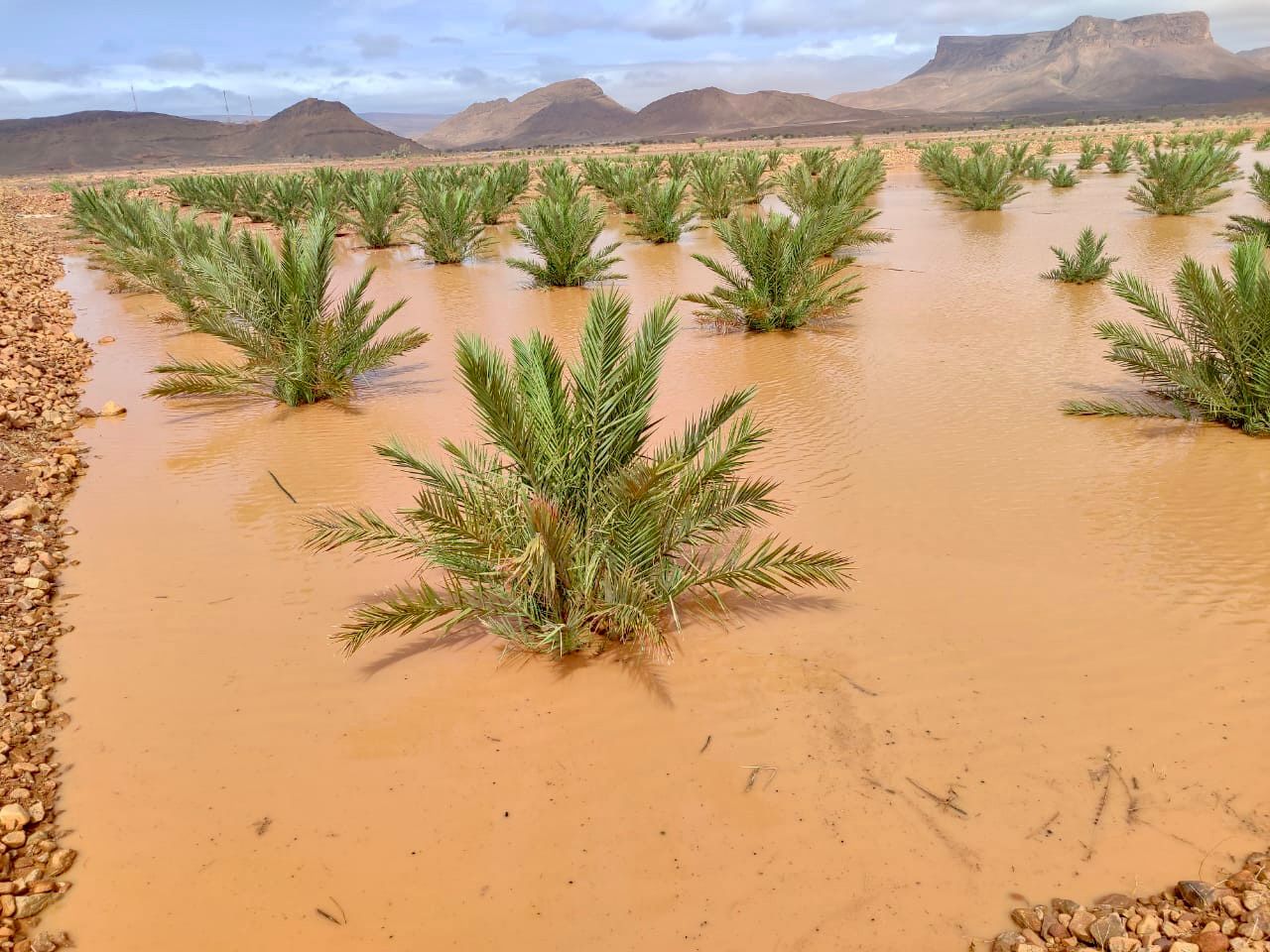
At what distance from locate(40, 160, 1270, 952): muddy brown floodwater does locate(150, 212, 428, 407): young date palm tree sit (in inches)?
58.4

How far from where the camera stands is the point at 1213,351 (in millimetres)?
6367

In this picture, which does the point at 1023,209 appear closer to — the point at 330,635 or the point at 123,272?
the point at 123,272

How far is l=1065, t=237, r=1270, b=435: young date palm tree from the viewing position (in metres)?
5.67

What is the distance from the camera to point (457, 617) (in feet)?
11.7

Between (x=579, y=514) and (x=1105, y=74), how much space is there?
198m

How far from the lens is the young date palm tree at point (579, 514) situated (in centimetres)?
351

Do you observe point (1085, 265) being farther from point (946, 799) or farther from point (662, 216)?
point (946, 799)

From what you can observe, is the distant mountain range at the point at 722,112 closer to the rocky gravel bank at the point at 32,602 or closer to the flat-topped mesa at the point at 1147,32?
the flat-topped mesa at the point at 1147,32

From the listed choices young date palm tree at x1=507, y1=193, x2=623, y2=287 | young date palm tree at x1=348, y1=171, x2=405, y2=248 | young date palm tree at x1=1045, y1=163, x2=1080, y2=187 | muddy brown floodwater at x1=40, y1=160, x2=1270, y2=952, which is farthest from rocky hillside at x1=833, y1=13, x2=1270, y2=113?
muddy brown floodwater at x1=40, y1=160, x2=1270, y2=952

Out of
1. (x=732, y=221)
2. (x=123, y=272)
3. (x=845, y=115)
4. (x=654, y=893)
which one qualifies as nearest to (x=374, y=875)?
(x=654, y=893)

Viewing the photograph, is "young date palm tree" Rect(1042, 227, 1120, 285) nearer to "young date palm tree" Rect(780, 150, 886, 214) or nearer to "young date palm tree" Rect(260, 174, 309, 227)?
"young date palm tree" Rect(780, 150, 886, 214)

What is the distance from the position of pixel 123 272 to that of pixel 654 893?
47.2 feet

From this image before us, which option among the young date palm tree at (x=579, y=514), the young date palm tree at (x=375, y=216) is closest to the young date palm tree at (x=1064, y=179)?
the young date palm tree at (x=375, y=216)

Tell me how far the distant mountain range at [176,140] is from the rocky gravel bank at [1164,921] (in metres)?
94.1
